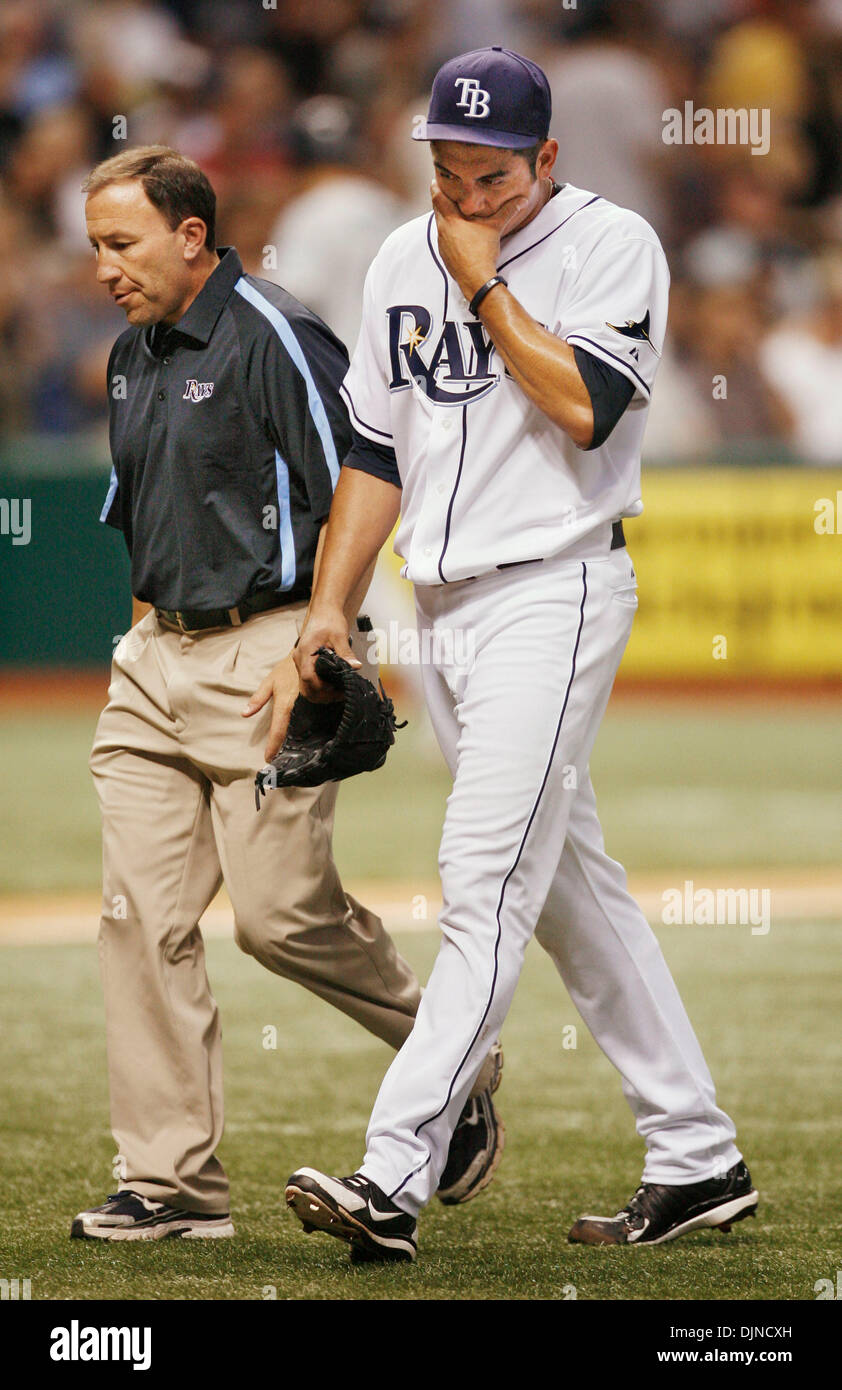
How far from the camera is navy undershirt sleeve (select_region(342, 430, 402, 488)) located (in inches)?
154

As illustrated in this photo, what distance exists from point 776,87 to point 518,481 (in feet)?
41.9

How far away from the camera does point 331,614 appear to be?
3.79 meters

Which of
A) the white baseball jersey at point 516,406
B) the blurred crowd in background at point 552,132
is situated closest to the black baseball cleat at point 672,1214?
the white baseball jersey at point 516,406

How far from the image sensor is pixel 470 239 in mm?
3604

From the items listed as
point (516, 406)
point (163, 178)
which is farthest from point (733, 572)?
point (516, 406)

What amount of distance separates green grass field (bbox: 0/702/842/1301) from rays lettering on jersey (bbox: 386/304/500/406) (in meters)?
1.63

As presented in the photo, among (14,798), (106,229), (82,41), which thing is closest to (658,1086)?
(106,229)

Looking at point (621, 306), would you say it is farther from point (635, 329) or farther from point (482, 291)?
point (482, 291)

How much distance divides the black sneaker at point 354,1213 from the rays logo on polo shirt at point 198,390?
5.02ft

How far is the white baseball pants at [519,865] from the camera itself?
3568mm

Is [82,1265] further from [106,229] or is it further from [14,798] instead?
[14,798]

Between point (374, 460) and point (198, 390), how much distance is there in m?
0.39

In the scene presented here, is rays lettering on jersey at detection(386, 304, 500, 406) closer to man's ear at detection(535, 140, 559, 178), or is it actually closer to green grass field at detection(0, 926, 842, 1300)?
man's ear at detection(535, 140, 559, 178)

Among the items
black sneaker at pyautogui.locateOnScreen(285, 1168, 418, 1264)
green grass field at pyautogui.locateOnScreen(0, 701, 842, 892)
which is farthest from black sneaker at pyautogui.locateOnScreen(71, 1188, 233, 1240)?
green grass field at pyautogui.locateOnScreen(0, 701, 842, 892)
